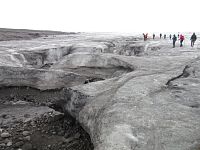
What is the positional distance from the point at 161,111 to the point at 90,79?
970 centimetres

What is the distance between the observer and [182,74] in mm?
12188

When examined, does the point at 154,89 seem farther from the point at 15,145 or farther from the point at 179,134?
the point at 15,145

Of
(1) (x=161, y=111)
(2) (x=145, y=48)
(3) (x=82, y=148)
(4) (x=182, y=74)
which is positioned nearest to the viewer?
(1) (x=161, y=111)

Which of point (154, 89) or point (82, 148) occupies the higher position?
point (154, 89)

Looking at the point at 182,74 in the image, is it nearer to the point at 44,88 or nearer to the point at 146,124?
the point at 146,124

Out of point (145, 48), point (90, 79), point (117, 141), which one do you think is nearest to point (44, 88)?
point (90, 79)

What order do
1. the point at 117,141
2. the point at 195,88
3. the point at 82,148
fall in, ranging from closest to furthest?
the point at 117,141 < the point at 82,148 < the point at 195,88

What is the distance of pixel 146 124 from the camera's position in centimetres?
720

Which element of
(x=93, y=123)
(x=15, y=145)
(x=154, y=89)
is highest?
(x=154, y=89)

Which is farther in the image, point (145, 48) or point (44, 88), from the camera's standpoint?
point (145, 48)

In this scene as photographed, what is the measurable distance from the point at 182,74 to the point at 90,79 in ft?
21.7

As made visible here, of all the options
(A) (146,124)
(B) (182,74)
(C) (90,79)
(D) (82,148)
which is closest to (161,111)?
(A) (146,124)

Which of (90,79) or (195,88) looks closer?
(195,88)

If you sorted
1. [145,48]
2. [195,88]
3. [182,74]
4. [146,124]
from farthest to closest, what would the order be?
[145,48] → [182,74] → [195,88] → [146,124]
